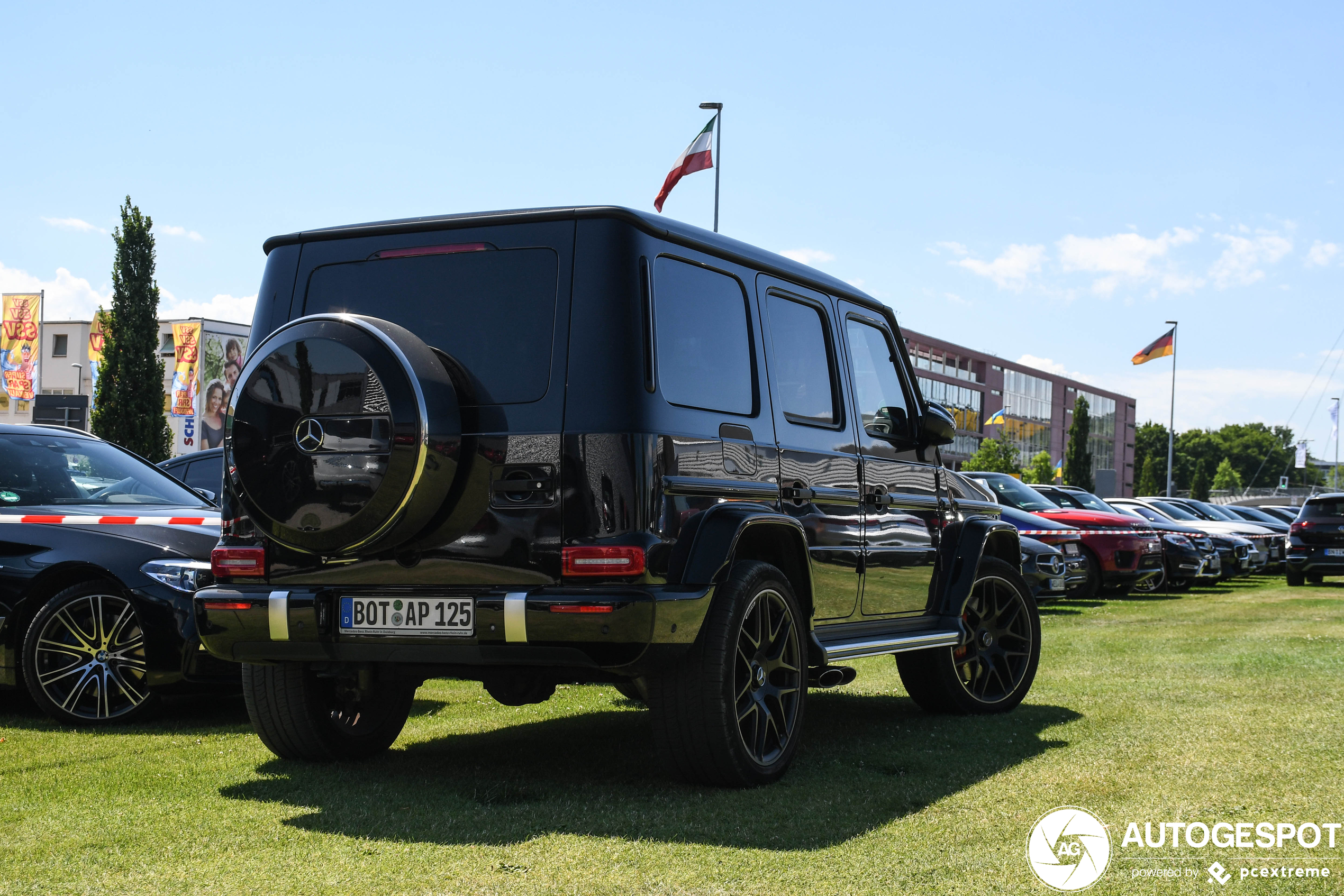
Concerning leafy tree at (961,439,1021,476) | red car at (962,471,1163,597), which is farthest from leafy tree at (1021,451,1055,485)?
red car at (962,471,1163,597)

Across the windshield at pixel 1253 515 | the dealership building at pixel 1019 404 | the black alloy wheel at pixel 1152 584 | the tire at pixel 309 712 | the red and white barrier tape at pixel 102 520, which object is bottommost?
the black alloy wheel at pixel 1152 584

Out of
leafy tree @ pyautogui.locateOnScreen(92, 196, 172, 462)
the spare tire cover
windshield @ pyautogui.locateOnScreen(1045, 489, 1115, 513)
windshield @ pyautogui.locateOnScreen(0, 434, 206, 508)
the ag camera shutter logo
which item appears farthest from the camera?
leafy tree @ pyautogui.locateOnScreen(92, 196, 172, 462)

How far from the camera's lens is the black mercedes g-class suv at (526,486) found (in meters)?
4.74

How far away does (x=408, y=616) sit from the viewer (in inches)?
193

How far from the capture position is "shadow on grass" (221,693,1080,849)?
14.8 ft

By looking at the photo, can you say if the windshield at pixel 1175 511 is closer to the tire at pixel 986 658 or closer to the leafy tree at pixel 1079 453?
the tire at pixel 986 658

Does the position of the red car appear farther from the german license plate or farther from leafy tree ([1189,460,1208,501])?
leafy tree ([1189,460,1208,501])

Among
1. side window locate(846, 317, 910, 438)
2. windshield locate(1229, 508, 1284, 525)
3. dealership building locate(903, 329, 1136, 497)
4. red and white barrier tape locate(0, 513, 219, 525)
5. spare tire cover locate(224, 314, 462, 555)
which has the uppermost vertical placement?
dealership building locate(903, 329, 1136, 497)

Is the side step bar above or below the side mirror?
below

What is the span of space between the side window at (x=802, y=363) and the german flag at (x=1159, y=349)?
55115 mm

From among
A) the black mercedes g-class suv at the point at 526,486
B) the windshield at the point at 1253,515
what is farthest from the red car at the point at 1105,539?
the windshield at the point at 1253,515

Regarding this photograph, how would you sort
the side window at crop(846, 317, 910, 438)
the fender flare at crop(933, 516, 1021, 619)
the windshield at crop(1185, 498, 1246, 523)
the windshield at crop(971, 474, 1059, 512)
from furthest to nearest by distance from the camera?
the windshield at crop(1185, 498, 1246, 523)
the windshield at crop(971, 474, 1059, 512)
the fender flare at crop(933, 516, 1021, 619)
the side window at crop(846, 317, 910, 438)

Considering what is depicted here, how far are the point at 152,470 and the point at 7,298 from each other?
66879mm

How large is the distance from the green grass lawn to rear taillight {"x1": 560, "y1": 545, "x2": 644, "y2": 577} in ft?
2.76
